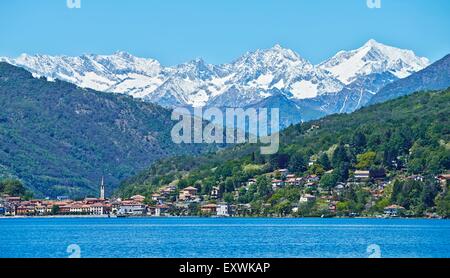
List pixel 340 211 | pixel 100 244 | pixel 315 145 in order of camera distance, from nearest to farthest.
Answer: pixel 100 244
pixel 340 211
pixel 315 145

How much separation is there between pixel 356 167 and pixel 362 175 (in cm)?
656

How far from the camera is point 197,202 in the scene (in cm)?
16350

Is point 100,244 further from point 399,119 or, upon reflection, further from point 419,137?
point 399,119

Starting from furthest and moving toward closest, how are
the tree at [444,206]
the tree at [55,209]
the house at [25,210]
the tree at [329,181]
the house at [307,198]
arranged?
the tree at [55,209] < the house at [25,210] < the tree at [329,181] < the house at [307,198] < the tree at [444,206]

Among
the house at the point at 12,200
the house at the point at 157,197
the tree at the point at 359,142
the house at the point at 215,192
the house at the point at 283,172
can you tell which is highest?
the tree at the point at 359,142

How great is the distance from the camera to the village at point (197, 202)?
→ 14025 centimetres

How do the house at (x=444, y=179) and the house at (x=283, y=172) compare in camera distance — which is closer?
the house at (x=444, y=179)

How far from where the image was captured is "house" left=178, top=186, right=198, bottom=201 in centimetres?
16762

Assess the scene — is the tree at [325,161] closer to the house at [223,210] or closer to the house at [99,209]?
the house at [223,210]

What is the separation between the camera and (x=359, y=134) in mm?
163375

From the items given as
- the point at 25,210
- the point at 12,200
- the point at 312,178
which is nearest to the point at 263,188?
the point at 312,178

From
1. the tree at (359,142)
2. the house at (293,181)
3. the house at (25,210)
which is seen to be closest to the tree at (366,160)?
the tree at (359,142)
